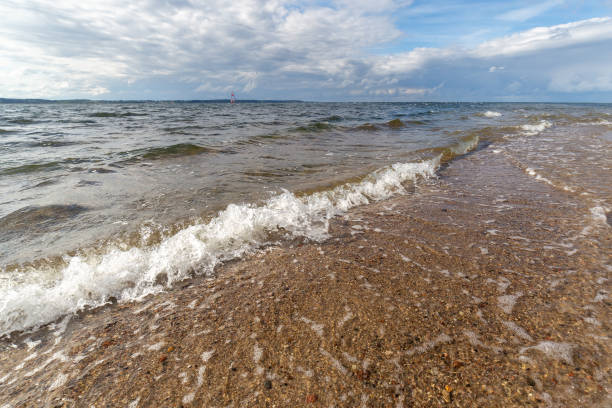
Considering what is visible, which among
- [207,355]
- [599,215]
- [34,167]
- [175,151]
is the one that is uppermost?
[175,151]

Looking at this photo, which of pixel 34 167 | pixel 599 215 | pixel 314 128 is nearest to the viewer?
pixel 599 215

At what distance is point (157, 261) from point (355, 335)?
255 cm

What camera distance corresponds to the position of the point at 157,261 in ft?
11.7

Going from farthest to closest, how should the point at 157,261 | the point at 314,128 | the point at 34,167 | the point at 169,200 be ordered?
the point at 314,128
the point at 34,167
the point at 169,200
the point at 157,261

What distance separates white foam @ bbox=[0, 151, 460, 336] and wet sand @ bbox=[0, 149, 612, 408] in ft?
0.71

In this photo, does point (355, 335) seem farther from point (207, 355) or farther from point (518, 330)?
point (518, 330)

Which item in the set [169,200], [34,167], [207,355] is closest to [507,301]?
[207,355]

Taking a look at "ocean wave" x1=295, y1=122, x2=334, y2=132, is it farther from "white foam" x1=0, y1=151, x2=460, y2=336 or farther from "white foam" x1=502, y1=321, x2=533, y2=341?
"white foam" x1=502, y1=321, x2=533, y2=341

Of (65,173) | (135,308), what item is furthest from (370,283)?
(65,173)

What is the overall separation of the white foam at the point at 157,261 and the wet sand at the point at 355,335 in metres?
0.22

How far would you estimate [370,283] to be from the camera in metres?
3.04

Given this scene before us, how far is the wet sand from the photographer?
6.22 ft

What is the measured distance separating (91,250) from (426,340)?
4022 mm

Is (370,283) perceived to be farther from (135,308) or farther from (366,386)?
(135,308)
